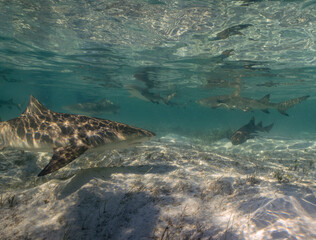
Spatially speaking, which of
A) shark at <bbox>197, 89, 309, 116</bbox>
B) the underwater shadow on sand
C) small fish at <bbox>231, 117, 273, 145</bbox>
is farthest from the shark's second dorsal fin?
shark at <bbox>197, 89, 309, 116</bbox>

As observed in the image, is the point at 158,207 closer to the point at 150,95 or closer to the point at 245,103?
the point at 245,103

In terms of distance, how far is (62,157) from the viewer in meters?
3.73

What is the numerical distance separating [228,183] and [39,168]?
5.30 metres

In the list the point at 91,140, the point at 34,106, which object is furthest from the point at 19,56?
the point at 91,140

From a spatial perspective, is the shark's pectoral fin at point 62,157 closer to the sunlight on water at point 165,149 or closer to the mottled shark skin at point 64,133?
the mottled shark skin at point 64,133

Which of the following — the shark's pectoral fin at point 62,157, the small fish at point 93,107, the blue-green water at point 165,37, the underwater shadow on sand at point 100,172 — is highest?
the blue-green water at point 165,37

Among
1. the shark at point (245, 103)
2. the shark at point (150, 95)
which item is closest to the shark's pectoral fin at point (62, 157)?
the shark at point (245, 103)

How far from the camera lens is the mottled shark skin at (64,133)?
4.68m

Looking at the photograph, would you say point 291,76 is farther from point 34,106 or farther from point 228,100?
point 34,106

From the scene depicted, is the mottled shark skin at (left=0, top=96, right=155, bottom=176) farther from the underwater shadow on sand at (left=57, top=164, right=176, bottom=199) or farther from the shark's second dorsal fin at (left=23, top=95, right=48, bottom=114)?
the underwater shadow on sand at (left=57, top=164, right=176, bottom=199)

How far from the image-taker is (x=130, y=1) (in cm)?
971

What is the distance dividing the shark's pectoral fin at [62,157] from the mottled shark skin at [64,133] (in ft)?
0.08

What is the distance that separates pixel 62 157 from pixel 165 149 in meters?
4.34

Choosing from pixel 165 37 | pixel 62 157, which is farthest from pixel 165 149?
pixel 165 37
